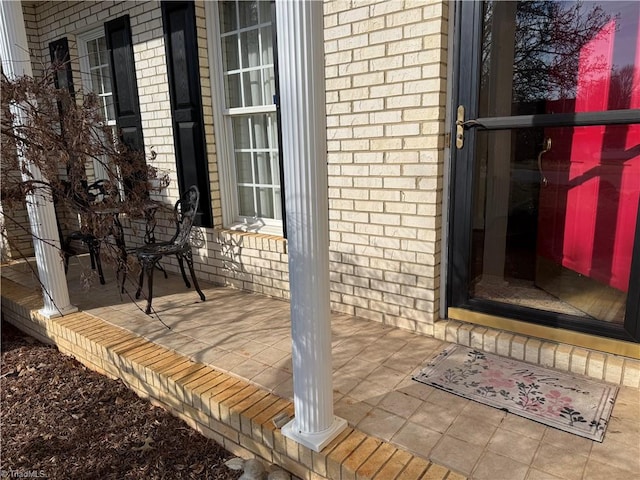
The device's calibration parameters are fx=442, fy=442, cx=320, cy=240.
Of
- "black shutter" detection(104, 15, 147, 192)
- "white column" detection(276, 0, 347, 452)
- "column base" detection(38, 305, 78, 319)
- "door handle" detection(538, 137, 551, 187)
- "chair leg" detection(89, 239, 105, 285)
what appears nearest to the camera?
"white column" detection(276, 0, 347, 452)

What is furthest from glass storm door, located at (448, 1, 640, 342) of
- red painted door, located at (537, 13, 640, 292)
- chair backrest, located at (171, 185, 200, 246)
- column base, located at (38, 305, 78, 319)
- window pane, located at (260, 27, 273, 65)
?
column base, located at (38, 305, 78, 319)

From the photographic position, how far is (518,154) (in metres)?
2.60

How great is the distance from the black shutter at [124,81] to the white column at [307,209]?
10.5 ft

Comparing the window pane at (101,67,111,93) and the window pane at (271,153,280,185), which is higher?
the window pane at (101,67,111,93)

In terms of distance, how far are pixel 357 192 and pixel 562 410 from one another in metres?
1.75

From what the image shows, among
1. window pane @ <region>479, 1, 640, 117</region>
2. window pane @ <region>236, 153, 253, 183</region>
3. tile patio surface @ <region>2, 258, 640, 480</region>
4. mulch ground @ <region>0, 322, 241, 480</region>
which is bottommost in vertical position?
mulch ground @ <region>0, 322, 241, 480</region>

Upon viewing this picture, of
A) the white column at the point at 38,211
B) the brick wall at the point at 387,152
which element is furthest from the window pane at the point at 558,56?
the white column at the point at 38,211

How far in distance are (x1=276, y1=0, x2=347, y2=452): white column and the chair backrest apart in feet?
6.75

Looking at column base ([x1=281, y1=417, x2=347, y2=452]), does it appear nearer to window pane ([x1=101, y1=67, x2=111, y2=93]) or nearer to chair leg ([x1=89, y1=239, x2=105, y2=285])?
chair leg ([x1=89, y1=239, x2=105, y2=285])

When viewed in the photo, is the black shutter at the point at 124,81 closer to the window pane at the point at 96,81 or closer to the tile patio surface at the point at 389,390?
the window pane at the point at 96,81

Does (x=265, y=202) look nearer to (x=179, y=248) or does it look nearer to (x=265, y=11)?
(x=179, y=248)

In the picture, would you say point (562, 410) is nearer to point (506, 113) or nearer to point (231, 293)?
point (506, 113)

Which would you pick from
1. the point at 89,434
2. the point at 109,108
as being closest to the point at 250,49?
the point at 109,108

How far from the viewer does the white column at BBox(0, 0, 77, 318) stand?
9.96 feet
